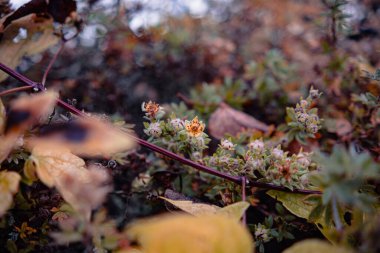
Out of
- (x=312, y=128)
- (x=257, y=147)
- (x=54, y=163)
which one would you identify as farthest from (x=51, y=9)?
(x=312, y=128)

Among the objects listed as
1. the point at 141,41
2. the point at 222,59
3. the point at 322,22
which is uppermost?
the point at 322,22

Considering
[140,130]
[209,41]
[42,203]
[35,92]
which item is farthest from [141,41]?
[42,203]

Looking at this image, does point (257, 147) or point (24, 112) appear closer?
point (24, 112)

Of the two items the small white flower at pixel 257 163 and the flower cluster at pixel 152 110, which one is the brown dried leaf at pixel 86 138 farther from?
the small white flower at pixel 257 163

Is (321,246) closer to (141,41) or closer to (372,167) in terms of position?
(372,167)

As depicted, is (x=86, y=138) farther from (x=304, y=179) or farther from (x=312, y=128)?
(x=312, y=128)

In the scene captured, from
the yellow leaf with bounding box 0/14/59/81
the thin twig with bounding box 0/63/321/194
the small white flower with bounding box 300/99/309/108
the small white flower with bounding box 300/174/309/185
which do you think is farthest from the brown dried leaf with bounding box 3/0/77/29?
the small white flower with bounding box 300/174/309/185
